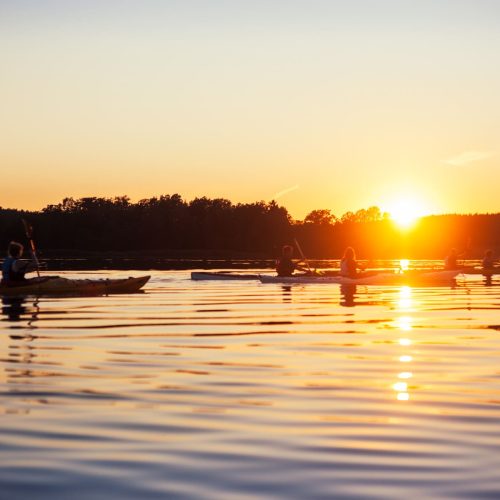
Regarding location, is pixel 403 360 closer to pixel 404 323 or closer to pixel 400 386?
pixel 400 386

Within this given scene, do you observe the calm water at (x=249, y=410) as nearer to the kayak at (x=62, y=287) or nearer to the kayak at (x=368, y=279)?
the kayak at (x=62, y=287)

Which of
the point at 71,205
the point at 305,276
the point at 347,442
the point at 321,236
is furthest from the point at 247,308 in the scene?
the point at 71,205

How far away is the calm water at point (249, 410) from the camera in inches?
279

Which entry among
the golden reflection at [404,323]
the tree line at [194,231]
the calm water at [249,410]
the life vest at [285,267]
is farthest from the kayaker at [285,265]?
the tree line at [194,231]

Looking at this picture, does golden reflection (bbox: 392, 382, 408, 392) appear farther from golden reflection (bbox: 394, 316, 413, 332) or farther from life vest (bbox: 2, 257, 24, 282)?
life vest (bbox: 2, 257, 24, 282)

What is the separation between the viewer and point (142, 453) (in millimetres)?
7891

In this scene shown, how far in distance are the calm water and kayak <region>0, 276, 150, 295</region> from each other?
31.4 ft

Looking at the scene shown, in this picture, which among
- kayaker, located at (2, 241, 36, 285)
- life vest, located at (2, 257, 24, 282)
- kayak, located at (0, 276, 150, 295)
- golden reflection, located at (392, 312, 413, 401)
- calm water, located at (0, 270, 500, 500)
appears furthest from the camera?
kayak, located at (0, 276, 150, 295)

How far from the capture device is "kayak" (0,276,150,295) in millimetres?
30188

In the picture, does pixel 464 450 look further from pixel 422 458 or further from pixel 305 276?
pixel 305 276

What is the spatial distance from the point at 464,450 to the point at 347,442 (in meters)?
1.03

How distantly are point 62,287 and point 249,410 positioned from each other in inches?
871

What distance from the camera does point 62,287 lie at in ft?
102

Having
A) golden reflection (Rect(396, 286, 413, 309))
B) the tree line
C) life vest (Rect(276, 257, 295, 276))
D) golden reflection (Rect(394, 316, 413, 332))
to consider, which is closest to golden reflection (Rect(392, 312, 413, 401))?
golden reflection (Rect(394, 316, 413, 332))
